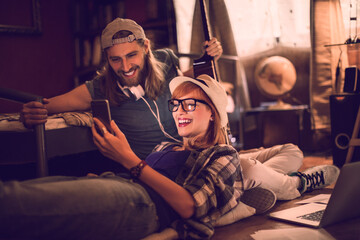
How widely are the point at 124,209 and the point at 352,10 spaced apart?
6.75ft

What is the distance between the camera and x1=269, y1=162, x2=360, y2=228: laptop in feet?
4.60

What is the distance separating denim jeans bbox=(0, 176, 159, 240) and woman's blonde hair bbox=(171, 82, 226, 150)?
312mm

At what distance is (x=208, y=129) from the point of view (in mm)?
1501

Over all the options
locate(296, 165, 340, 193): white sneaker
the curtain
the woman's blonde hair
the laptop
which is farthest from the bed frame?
the curtain

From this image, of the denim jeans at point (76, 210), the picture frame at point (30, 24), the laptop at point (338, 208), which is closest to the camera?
the denim jeans at point (76, 210)

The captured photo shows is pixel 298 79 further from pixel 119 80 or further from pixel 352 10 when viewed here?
pixel 119 80

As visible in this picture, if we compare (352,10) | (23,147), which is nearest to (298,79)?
(352,10)

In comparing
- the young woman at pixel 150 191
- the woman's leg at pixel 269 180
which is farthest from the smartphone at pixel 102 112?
the woman's leg at pixel 269 180

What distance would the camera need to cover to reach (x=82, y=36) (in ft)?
14.3

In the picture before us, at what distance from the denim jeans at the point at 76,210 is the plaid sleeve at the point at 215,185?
0.16 metres

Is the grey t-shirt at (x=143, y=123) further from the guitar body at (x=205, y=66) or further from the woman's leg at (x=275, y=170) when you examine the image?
the woman's leg at (x=275, y=170)

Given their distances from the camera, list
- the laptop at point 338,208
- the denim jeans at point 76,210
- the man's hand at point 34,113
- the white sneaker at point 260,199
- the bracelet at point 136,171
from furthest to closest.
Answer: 1. the white sneaker at point 260,199
2. the man's hand at point 34,113
3. the laptop at point 338,208
4. the bracelet at point 136,171
5. the denim jeans at point 76,210

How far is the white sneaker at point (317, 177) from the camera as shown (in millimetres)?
2008

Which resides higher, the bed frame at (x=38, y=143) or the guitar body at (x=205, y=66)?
the guitar body at (x=205, y=66)
